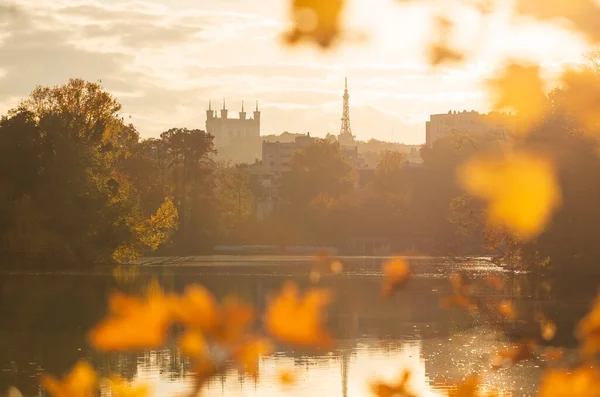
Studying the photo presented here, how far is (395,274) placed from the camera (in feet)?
10.5

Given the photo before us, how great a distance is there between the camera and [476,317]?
38062 mm

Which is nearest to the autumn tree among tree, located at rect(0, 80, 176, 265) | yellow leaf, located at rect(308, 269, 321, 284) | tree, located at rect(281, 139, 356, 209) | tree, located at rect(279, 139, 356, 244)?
tree, located at rect(279, 139, 356, 244)

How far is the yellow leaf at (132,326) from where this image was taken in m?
1.80

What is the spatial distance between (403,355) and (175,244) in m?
69.6

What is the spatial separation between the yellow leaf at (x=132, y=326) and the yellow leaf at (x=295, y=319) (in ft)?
0.61

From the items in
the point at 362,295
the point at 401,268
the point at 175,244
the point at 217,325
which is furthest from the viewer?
the point at 175,244

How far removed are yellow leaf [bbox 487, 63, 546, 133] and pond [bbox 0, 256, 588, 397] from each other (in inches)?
265

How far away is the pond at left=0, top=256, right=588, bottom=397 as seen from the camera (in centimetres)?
2173

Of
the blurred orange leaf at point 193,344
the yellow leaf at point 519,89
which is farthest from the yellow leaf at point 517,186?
the blurred orange leaf at point 193,344

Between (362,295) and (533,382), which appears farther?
(362,295)

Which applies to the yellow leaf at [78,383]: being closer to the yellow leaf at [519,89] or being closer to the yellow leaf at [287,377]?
the yellow leaf at [287,377]

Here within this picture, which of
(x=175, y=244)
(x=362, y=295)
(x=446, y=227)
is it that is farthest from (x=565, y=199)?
(x=446, y=227)

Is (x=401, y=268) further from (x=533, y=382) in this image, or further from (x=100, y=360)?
(x=100, y=360)

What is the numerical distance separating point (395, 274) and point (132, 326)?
1461 mm
